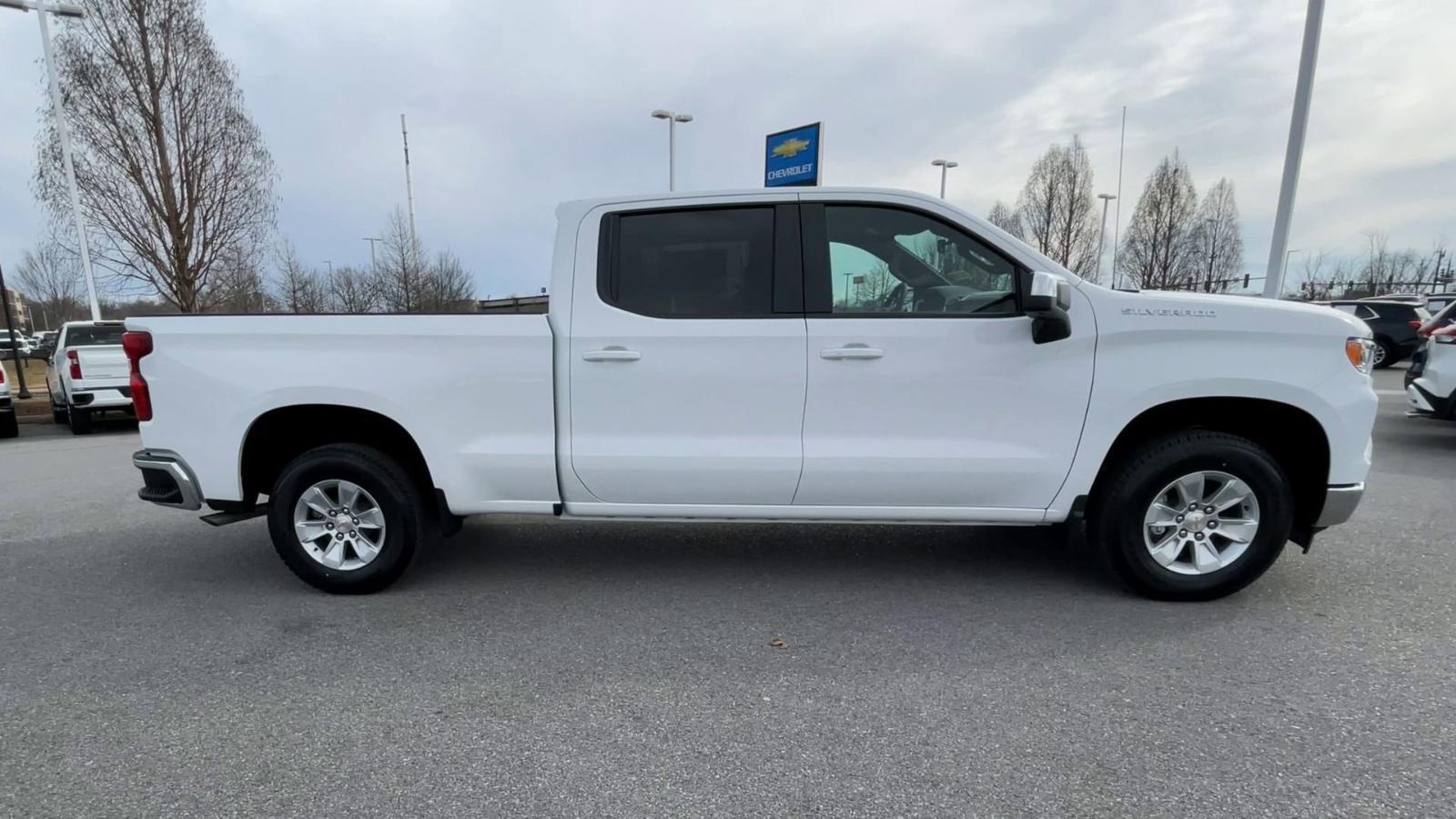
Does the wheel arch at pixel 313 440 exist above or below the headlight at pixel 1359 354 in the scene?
below

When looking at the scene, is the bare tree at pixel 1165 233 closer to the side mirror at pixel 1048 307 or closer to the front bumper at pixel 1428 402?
the front bumper at pixel 1428 402

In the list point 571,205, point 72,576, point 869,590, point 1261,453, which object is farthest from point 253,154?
point 1261,453

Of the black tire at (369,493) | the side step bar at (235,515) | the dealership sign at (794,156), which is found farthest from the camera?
the dealership sign at (794,156)

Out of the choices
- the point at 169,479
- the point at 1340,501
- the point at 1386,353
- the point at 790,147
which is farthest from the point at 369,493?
the point at 1386,353

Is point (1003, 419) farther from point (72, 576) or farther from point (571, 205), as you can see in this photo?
point (72, 576)

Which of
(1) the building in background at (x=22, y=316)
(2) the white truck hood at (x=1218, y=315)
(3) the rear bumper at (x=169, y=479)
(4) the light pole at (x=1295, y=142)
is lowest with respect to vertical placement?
(1) the building in background at (x=22, y=316)

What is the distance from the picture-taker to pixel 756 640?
3.32 meters

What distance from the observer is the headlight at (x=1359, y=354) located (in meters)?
3.42

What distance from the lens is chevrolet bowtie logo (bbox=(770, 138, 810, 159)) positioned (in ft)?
46.0

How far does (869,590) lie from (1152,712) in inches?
56.1

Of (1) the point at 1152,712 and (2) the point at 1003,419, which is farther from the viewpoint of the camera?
(2) the point at 1003,419

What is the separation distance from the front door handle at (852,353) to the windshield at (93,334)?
12.2 m

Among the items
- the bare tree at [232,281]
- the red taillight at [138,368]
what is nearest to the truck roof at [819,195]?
the red taillight at [138,368]

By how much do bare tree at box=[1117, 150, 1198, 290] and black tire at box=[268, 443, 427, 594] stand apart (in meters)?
37.9
